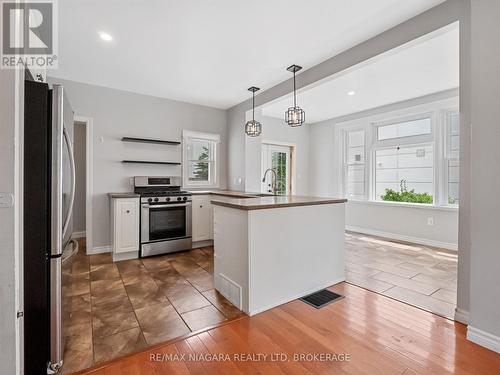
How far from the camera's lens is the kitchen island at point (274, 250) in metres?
2.21

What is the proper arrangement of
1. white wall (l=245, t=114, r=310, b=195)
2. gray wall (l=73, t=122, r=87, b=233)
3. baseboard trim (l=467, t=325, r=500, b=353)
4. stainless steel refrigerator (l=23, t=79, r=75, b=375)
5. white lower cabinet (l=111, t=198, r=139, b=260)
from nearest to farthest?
1. stainless steel refrigerator (l=23, t=79, r=75, b=375)
2. baseboard trim (l=467, t=325, r=500, b=353)
3. white lower cabinet (l=111, t=198, r=139, b=260)
4. white wall (l=245, t=114, r=310, b=195)
5. gray wall (l=73, t=122, r=87, b=233)

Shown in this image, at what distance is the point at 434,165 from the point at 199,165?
4.41 metres

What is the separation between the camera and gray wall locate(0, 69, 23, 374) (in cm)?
107

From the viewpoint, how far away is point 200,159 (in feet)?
16.7

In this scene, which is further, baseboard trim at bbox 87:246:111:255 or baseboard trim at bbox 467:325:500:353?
baseboard trim at bbox 87:246:111:255

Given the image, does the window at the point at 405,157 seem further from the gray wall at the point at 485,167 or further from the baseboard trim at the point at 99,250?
the baseboard trim at the point at 99,250

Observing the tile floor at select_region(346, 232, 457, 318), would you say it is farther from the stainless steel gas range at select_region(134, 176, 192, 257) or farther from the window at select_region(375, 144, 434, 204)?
the stainless steel gas range at select_region(134, 176, 192, 257)

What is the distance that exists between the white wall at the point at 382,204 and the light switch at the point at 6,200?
17.6ft

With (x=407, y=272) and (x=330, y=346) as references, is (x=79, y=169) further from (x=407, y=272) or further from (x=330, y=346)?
(x=407, y=272)

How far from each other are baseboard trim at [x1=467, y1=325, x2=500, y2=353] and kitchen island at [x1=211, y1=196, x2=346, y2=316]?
119 centimetres

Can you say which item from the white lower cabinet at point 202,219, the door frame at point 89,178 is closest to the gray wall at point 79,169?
the door frame at point 89,178

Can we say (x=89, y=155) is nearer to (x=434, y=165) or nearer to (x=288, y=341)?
(x=288, y=341)

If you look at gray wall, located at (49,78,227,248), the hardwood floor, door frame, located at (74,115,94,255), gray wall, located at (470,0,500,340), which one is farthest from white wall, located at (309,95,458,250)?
door frame, located at (74,115,94,255)

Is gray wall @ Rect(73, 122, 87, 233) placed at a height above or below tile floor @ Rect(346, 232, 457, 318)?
above
